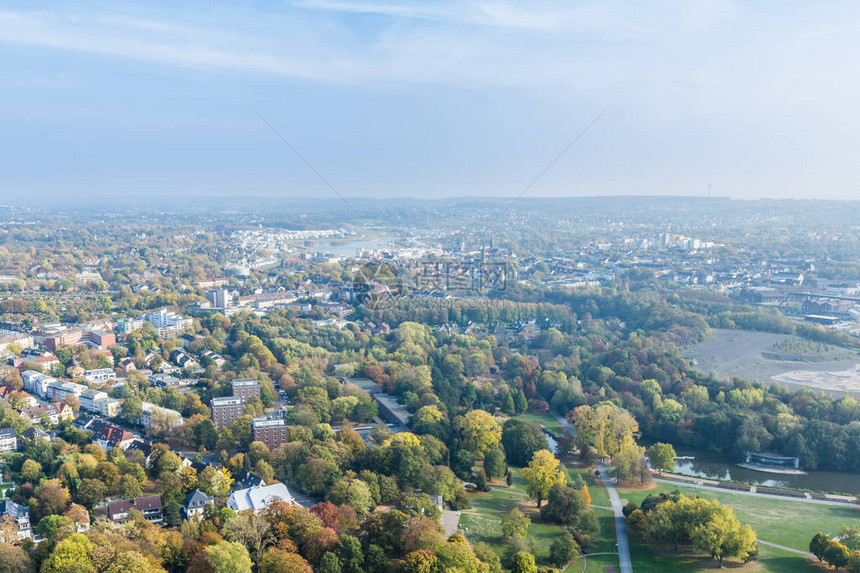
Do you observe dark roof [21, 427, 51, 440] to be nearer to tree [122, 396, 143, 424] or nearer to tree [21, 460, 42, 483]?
tree [122, 396, 143, 424]

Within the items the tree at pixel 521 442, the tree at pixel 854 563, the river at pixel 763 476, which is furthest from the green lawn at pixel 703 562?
the tree at pixel 521 442

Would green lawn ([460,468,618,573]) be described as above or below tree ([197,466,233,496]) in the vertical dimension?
below

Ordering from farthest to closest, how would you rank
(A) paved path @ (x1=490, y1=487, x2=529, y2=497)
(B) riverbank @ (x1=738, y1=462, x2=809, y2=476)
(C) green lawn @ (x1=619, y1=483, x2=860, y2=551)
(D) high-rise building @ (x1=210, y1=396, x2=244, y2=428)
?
(D) high-rise building @ (x1=210, y1=396, x2=244, y2=428), (B) riverbank @ (x1=738, y1=462, x2=809, y2=476), (A) paved path @ (x1=490, y1=487, x2=529, y2=497), (C) green lawn @ (x1=619, y1=483, x2=860, y2=551)

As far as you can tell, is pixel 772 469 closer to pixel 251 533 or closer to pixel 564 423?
pixel 564 423

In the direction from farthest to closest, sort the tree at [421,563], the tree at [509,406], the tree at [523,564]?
the tree at [509,406] → the tree at [523,564] → the tree at [421,563]

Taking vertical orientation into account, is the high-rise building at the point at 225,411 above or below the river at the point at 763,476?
above

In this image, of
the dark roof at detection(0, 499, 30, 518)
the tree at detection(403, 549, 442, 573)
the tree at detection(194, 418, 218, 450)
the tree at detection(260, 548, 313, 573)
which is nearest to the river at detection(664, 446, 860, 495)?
the tree at detection(403, 549, 442, 573)

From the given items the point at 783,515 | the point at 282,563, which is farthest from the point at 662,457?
the point at 282,563

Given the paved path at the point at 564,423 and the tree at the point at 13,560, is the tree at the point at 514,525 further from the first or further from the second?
the tree at the point at 13,560

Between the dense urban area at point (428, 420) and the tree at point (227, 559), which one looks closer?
the tree at point (227, 559)
